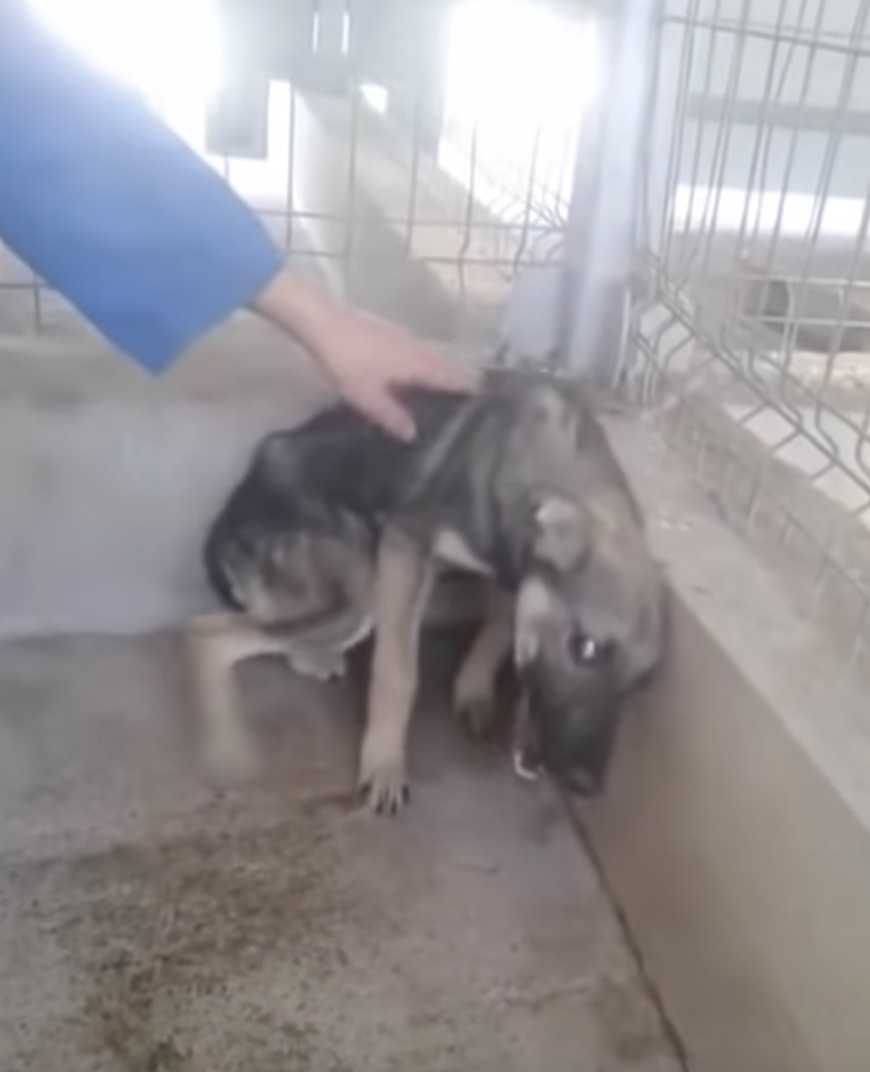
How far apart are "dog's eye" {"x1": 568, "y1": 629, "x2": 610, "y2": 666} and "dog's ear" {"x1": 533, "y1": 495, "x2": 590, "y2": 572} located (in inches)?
3.1

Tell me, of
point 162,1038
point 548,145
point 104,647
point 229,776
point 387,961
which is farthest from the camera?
point 548,145

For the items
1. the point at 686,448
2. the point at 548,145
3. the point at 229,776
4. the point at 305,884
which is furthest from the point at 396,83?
the point at 305,884

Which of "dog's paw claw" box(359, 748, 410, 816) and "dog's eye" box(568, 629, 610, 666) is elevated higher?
"dog's eye" box(568, 629, 610, 666)

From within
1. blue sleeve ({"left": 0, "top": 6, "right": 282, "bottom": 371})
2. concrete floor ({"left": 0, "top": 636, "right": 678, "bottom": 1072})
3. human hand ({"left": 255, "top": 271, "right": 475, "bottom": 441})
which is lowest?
concrete floor ({"left": 0, "top": 636, "right": 678, "bottom": 1072})

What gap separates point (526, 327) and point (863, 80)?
1108 mm

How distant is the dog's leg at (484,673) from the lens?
170cm

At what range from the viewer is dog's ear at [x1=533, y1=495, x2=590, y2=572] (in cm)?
144

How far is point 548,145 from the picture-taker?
194 centimetres

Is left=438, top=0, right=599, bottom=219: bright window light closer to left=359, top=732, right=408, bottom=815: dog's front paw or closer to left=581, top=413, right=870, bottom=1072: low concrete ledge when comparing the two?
left=581, top=413, right=870, bottom=1072: low concrete ledge

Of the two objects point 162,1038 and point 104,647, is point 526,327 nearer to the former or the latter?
point 104,647

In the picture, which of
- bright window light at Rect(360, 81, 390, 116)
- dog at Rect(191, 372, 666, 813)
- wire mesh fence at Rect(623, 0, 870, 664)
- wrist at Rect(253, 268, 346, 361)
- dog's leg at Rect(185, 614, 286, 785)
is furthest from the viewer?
bright window light at Rect(360, 81, 390, 116)

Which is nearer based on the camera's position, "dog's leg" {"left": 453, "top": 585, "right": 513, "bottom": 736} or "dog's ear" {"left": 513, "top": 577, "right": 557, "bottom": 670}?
"dog's ear" {"left": 513, "top": 577, "right": 557, "bottom": 670}

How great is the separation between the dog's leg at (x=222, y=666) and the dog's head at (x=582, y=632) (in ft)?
1.21

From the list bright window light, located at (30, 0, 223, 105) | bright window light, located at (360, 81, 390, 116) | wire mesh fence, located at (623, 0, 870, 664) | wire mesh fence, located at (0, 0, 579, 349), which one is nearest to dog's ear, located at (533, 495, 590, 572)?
wire mesh fence, located at (623, 0, 870, 664)
